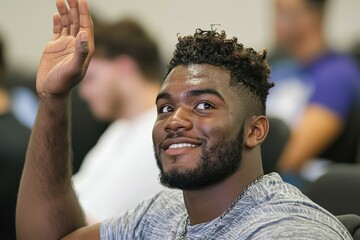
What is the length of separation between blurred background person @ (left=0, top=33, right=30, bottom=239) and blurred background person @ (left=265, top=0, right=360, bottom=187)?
100 centimetres

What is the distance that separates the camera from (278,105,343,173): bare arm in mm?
3664

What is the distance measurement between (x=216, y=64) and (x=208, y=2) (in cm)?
358

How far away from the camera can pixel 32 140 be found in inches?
80.3

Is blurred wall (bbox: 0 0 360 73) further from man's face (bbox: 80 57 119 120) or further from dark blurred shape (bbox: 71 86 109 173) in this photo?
man's face (bbox: 80 57 119 120)

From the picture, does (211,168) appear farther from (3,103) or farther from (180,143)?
(3,103)

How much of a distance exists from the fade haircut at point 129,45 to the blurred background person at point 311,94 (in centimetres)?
57

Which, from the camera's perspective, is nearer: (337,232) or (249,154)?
(337,232)

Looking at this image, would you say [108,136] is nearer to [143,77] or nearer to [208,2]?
[143,77]

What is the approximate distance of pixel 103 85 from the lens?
3266 mm

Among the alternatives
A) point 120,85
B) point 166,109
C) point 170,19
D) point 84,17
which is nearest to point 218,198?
point 166,109

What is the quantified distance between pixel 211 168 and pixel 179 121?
0.38 feet

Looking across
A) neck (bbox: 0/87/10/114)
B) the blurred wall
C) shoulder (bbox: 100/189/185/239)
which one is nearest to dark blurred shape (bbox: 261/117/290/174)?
shoulder (bbox: 100/189/185/239)

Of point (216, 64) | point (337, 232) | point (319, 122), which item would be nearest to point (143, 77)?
point (319, 122)

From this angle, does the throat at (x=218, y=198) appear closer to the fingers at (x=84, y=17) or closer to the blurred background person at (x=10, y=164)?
the fingers at (x=84, y=17)
